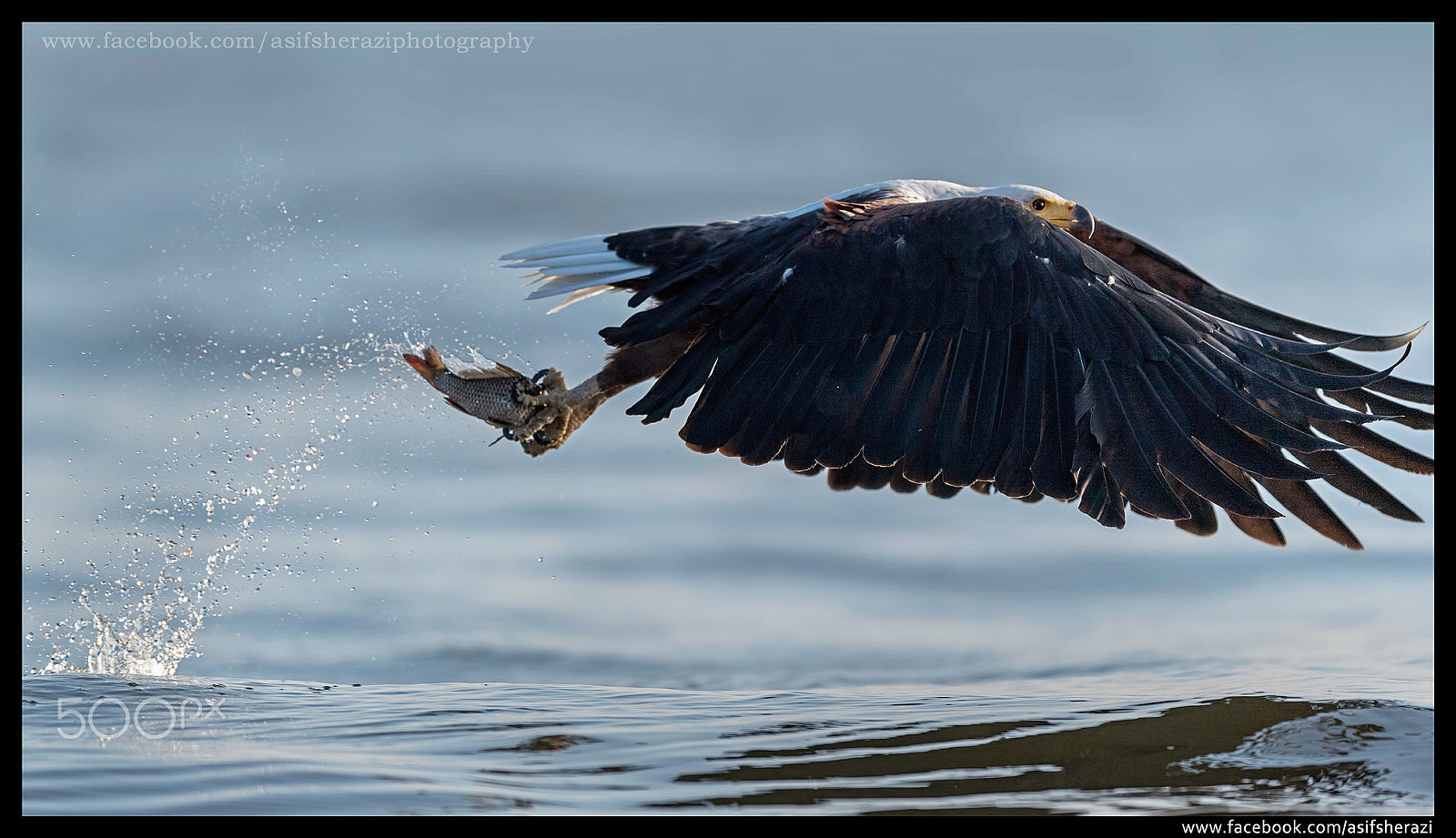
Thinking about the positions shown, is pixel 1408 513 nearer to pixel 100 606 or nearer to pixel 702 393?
pixel 702 393

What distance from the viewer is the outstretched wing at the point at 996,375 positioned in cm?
335

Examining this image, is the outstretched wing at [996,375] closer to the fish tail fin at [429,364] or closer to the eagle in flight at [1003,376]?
the eagle in flight at [1003,376]

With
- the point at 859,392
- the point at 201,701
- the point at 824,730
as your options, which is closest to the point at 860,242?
the point at 859,392

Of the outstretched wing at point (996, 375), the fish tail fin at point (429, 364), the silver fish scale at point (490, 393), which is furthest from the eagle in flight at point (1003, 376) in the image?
the fish tail fin at point (429, 364)

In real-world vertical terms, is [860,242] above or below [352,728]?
above

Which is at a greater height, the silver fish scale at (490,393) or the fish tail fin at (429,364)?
the fish tail fin at (429,364)

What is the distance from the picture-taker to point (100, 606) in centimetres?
432

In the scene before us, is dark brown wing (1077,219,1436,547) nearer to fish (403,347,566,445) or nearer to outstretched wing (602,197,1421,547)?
outstretched wing (602,197,1421,547)

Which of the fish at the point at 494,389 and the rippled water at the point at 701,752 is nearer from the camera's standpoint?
the rippled water at the point at 701,752

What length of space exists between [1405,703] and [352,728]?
9.78 ft

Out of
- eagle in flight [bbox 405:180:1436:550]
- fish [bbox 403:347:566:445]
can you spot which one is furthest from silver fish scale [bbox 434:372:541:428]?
eagle in flight [bbox 405:180:1436:550]

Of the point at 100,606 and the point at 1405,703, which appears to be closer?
the point at 1405,703

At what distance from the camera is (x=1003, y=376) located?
3.47 metres

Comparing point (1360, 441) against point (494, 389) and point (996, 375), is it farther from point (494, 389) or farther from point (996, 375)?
point (494, 389)
